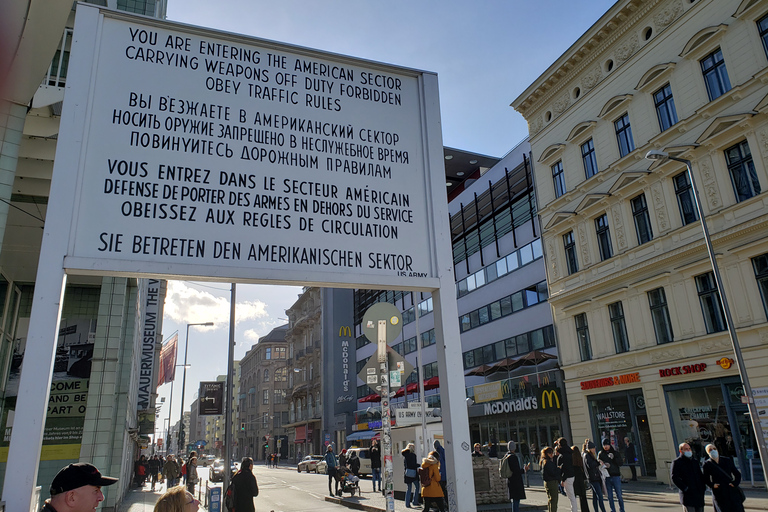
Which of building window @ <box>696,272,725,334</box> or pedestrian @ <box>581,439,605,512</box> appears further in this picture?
building window @ <box>696,272,725,334</box>

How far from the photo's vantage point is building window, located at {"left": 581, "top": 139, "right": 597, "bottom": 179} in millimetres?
26578

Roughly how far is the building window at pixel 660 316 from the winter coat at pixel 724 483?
45.4 feet

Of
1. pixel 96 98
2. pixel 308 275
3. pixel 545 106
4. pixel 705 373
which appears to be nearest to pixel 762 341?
pixel 705 373

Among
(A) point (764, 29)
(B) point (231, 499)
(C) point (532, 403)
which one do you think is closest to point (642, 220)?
(A) point (764, 29)

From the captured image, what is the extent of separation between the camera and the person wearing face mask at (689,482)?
381 inches

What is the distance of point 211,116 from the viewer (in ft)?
16.3

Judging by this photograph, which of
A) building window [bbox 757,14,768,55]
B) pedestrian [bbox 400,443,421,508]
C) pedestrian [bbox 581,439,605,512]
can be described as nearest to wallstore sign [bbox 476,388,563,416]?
pedestrian [bbox 400,443,421,508]

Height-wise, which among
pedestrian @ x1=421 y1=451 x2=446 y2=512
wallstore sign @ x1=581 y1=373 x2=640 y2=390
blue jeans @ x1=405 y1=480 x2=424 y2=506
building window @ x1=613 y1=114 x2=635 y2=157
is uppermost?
building window @ x1=613 y1=114 x2=635 y2=157

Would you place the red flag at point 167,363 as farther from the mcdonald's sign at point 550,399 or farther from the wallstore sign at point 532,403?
the mcdonald's sign at point 550,399

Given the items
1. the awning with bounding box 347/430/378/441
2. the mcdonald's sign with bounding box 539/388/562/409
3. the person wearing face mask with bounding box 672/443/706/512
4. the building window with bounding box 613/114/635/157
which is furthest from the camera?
the awning with bounding box 347/430/378/441

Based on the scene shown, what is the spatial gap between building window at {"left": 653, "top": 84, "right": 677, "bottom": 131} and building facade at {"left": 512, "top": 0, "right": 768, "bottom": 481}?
0.06 meters

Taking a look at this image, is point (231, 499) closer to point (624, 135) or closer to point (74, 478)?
point (74, 478)

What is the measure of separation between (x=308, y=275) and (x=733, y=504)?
8.56m

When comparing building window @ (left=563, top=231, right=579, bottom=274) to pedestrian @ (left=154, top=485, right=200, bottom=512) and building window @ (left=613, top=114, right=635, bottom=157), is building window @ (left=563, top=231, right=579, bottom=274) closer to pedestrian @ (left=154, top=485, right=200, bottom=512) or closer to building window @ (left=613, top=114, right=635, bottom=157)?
building window @ (left=613, top=114, right=635, bottom=157)
